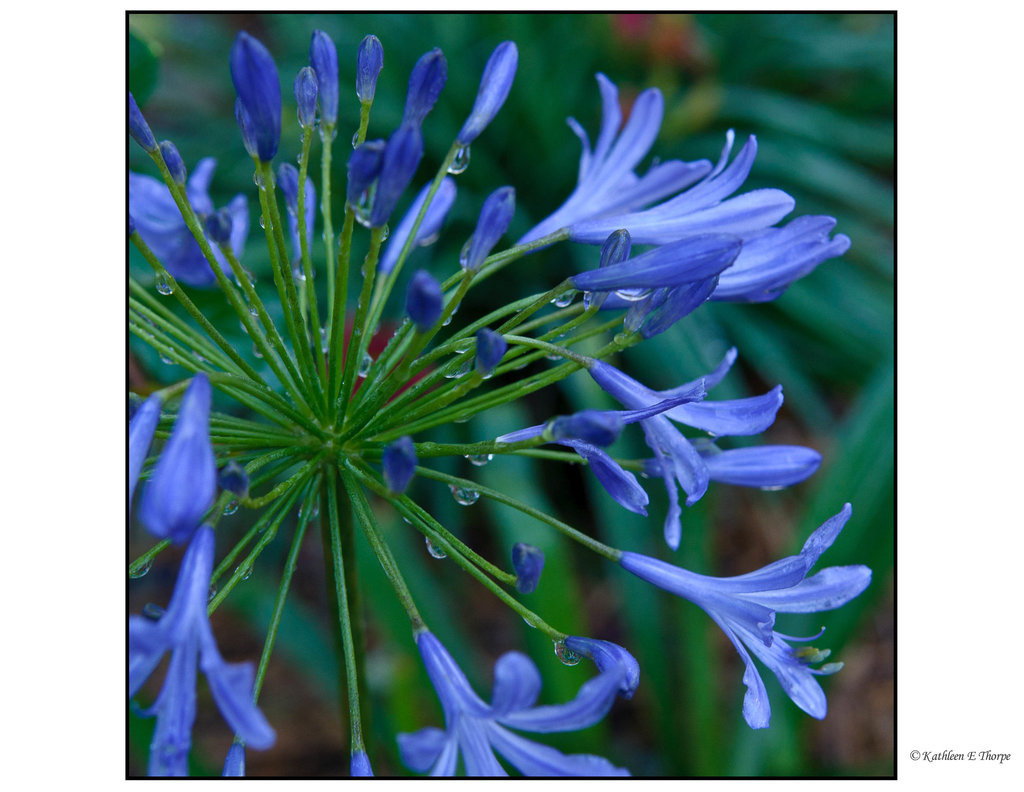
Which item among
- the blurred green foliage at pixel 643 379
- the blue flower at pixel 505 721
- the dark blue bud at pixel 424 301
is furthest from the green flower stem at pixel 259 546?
the blurred green foliage at pixel 643 379

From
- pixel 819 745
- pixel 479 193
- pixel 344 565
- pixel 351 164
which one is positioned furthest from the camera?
pixel 479 193

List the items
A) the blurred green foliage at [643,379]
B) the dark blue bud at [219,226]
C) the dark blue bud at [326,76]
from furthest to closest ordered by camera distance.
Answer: the blurred green foliage at [643,379]
the dark blue bud at [326,76]
the dark blue bud at [219,226]

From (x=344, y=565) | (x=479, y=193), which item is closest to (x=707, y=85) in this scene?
(x=479, y=193)

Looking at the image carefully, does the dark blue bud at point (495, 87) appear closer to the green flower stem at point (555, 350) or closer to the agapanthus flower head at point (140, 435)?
the green flower stem at point (555, 350)

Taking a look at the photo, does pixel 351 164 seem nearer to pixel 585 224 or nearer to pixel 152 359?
pixel 585 224

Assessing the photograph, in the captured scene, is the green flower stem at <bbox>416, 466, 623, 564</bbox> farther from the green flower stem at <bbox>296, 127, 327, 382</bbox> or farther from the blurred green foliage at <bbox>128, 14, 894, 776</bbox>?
the blurred green foliage at <bbox>128, 14, 894, 776</bbox>

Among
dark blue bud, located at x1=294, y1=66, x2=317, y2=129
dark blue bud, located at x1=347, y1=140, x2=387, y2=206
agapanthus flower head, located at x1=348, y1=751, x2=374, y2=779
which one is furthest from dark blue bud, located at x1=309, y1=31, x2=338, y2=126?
agapanthus flower head, located at x1=348, y1=751, x2=374, y2=779
